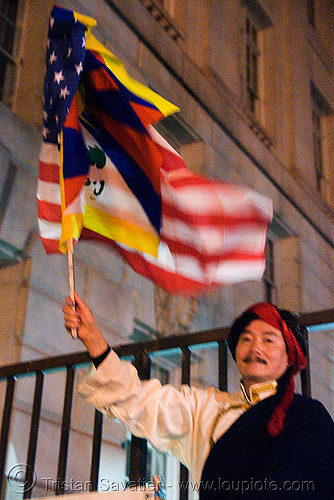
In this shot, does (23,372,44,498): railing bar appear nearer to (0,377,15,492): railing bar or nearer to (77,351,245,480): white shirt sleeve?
(0,377,15,492): railing bar

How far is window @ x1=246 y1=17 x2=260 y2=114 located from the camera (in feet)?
41.0

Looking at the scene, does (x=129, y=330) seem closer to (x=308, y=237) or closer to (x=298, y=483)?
(x=298, y=483)

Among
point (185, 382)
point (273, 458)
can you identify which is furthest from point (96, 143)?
point (273, 458)

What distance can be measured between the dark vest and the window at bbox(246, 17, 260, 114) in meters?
9.71

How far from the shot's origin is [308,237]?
41.2 feet

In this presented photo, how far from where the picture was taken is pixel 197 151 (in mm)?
9539

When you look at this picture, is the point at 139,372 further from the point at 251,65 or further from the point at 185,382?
the point at 251,65

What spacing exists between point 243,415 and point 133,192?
1377mm

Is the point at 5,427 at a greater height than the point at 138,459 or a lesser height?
greater

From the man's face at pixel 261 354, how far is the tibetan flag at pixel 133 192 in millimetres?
301

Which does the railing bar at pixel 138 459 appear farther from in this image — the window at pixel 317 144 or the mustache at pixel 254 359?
the window at pixel 317 144

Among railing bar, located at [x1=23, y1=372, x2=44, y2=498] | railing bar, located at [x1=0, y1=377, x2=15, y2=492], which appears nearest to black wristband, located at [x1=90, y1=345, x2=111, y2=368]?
railing bar, located at [x1=23, y1=372, x2=44, y2=498]

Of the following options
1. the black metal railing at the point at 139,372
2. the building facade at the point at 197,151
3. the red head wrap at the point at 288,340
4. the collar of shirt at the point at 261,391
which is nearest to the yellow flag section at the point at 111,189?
the black metal railing at the point at 139,372

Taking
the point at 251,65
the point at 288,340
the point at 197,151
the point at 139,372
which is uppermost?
the point at 251,65
